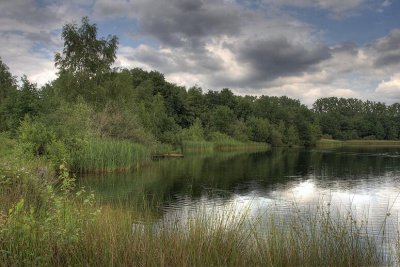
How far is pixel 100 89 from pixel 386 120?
125968 mm

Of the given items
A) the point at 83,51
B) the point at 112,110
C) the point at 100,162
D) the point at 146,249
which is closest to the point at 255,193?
the point at 100,162

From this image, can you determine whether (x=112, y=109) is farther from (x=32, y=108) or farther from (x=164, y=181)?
(x=164, y=181)

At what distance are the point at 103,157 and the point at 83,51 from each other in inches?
910

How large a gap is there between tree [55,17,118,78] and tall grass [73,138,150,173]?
1901cm

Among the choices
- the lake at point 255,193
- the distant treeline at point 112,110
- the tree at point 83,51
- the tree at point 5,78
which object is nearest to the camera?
the lake at point 255,193

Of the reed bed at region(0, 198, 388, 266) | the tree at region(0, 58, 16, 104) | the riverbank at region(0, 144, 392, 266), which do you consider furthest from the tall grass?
the tree at region(0, 58, 16, 104)

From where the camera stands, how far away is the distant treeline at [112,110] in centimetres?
2714

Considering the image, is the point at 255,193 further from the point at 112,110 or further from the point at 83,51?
the point at 83,51

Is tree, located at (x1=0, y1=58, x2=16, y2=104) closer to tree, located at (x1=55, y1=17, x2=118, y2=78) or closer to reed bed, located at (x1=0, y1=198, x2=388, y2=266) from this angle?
tree, located at (x1=55, y1=17, x2=118, y2=78)

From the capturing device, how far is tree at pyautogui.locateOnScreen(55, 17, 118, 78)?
1770 inches

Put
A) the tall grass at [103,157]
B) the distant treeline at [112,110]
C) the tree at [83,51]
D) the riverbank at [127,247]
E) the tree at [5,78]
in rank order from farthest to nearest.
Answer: the tree at [5,78], the tree at [83,51], the distant treeline at [112,110], the tall grass at [103,157], the riverbank at [127,247]

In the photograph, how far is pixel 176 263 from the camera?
5973 mm

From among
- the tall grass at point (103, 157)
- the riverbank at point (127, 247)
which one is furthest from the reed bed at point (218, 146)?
the riverbank at point (127, 247)

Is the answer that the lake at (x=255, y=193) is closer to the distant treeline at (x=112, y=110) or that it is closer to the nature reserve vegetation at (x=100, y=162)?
the nature reserve vegetation at (x=100, y=162)
